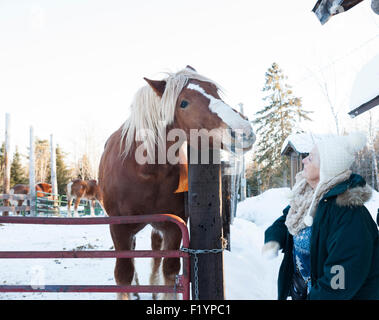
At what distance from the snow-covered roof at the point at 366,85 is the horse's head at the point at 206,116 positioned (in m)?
2.73

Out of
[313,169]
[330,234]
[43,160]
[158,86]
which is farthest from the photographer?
[43,160]

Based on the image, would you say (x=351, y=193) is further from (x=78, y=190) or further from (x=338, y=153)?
(x=78, y=190)

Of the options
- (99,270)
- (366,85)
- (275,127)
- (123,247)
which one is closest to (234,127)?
(123,247)

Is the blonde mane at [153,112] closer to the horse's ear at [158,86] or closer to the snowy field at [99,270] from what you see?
the horse's ear at [158,86]

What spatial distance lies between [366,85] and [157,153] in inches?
142

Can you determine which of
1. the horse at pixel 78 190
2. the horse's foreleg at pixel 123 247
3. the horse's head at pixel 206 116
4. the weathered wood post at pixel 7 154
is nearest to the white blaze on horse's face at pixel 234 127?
the horse's head at pixel 206 116

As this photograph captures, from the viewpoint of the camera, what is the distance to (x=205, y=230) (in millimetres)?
1844

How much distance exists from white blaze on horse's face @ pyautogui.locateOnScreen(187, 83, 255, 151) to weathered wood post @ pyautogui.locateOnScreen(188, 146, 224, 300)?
360 mm

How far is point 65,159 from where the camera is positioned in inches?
1403

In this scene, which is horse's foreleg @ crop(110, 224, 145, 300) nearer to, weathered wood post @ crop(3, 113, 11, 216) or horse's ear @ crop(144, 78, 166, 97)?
horse's ear @ crop(144, 78, 166, 97)

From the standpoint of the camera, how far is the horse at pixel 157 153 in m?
2.34

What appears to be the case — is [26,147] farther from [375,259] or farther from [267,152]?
[375,259]

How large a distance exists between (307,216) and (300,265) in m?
0.36
